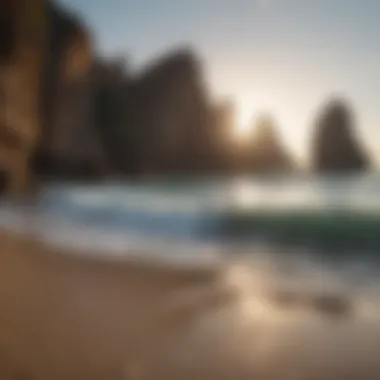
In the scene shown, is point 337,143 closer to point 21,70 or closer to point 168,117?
point 168,117

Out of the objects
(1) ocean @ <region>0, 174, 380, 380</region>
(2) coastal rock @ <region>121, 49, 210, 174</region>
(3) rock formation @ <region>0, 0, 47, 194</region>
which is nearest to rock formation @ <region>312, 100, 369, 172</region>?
(1) ocean @ <region>0, 174, 380, 380</region>

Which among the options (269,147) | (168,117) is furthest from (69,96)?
(269,147)

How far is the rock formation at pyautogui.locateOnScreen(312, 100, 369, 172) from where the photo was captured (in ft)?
2.48

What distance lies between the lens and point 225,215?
3.85ft

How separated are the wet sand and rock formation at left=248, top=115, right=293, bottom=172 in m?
0.23

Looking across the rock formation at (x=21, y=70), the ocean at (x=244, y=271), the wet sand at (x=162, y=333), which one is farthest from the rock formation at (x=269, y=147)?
the rock formation at (x=21, y=70)

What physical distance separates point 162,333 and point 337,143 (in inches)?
14.3

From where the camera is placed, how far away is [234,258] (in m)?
1.22

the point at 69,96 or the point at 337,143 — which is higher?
the point at 69,96

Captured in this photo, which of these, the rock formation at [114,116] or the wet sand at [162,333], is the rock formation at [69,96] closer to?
the rock formation at [114,116]

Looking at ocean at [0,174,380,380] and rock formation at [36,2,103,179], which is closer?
ocean at [0,174,380,380]

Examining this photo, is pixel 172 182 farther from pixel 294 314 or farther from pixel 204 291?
pixel 294 314

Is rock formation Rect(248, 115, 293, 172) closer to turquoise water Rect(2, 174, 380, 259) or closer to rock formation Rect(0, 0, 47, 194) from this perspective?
turquoise water Rect(2, 174, 380, 259)

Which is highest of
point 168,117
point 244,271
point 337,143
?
point 168,117
